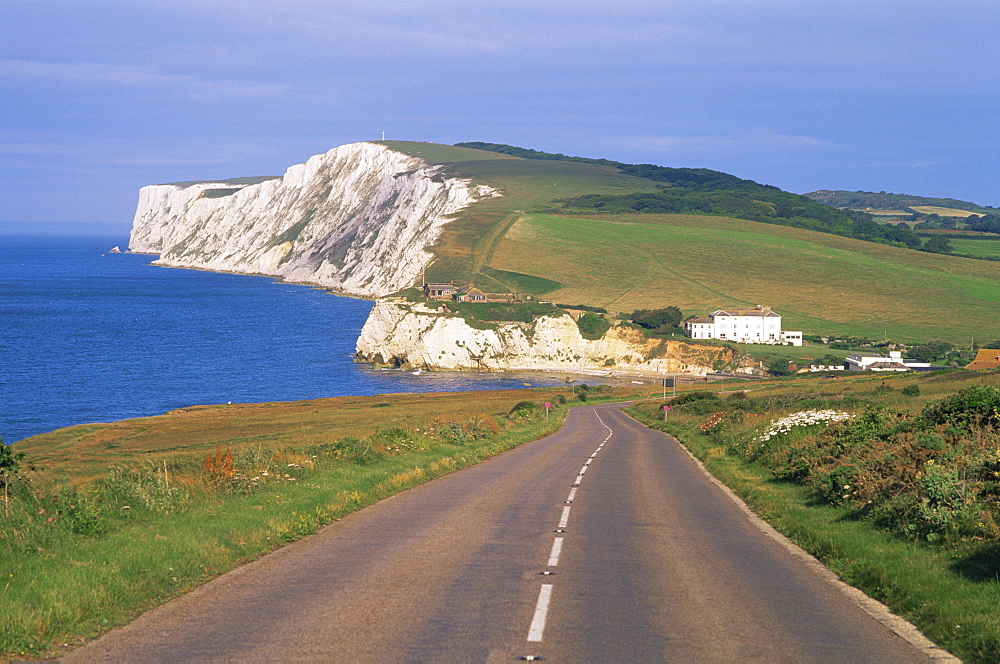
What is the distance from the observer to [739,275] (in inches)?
6693

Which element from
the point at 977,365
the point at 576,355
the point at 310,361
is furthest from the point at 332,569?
the point at 576,355

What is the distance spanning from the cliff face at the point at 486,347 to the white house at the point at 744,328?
26.0 ft

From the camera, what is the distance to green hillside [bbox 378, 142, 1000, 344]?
148 meters

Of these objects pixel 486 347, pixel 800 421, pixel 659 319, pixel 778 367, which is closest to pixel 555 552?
pixel 800 421

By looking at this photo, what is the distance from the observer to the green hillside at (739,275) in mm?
147750

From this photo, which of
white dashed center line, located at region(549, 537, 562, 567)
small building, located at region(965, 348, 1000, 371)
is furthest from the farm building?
white dashed center line, located at region(549, 537, 562, 567)

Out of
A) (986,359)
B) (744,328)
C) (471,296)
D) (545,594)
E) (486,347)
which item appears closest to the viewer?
(545,594)

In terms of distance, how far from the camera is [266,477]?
18.6m

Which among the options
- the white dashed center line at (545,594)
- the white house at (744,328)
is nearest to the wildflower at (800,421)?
the white dashed center line at (545,594)

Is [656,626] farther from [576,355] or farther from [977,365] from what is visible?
[576,355]

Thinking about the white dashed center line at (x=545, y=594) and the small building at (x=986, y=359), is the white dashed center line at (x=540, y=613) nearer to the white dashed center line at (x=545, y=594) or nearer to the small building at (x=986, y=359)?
the white dashed center line at (x=545, y=594)

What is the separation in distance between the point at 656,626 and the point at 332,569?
4.37m

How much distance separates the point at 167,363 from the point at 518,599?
111609mm

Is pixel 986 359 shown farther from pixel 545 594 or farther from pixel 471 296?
pixel 545 594
